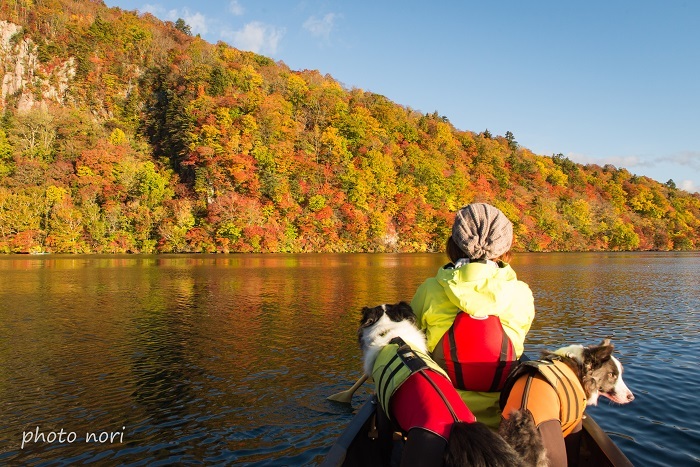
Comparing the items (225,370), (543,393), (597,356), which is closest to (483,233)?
(543,393)

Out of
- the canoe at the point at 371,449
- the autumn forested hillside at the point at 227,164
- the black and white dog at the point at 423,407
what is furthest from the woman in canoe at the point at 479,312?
the autumn forested hillside at the point at 227,164

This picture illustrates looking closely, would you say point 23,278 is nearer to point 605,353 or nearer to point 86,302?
point 86,302

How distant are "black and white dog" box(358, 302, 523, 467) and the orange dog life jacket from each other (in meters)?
0.55

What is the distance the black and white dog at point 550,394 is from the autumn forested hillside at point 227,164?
58.9m

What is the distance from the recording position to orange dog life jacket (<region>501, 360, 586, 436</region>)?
287cm

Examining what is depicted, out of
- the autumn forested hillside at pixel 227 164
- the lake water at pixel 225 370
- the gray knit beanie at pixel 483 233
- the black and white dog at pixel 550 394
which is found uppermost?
the autumn forested hillside at pixel 227 164

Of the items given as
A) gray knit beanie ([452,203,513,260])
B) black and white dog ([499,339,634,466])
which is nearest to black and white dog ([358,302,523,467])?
black and white dog ([499,339,634,466])

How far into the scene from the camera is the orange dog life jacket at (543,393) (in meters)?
2.87

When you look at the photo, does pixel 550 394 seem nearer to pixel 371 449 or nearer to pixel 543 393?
pixel 543 393

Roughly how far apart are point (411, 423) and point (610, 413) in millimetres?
6707

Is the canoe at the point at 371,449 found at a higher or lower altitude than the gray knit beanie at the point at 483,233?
lower

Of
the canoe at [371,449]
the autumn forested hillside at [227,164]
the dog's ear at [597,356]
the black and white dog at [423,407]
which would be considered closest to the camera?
the black and white dog at [423,407]

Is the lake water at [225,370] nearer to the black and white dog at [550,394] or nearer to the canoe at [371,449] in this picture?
the canoe at [371,449]

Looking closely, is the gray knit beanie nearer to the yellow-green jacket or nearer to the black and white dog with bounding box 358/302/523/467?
the yellow-green jacket
